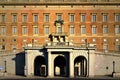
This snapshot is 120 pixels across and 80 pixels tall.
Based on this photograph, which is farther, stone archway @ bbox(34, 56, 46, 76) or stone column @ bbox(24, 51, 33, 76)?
stone archway @ bbox(34, 56, 46, 76)

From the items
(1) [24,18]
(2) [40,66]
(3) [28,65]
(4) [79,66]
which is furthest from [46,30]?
(3) [28,65]

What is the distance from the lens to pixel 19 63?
9288 centimetres

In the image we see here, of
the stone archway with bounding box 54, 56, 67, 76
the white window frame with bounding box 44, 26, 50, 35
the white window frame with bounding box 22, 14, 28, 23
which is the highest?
the white window frame with bounding box 22, 14, 28, 23

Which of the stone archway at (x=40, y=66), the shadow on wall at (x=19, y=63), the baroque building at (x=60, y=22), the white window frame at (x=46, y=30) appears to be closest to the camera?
the shadow on wall at (x=19, y=63)

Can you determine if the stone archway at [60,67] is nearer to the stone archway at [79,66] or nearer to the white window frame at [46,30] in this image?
the stone archway at [79,66]

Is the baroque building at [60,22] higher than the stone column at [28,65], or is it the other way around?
the baroque building at [60,22]

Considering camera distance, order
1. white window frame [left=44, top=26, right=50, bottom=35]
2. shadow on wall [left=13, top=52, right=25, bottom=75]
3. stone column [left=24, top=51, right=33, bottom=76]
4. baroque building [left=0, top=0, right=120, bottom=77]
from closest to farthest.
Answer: stone column [left=24, top=51, right=33, bottom=76] → shadow on wall [left=13, top=52, right=25, bottom=75] → baroque building [left=0, top=0, right=120, bottom=77] → white window frame [left=44, top=26, right=50, bottom=35]

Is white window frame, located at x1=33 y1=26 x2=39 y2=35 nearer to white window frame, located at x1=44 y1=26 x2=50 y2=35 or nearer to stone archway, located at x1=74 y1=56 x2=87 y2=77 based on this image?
white window frame, located at x1=44 y1=26 x2=50 y2=35

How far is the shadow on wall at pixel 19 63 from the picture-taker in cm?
9256

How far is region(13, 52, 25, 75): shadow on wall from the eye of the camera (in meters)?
92.6

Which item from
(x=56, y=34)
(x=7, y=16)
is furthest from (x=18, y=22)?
(x=56, y=34)

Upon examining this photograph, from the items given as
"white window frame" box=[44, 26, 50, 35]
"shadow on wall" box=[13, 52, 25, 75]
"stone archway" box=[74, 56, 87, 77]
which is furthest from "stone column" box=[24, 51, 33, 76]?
"white window frame" box=[44, 26, 50, 35]

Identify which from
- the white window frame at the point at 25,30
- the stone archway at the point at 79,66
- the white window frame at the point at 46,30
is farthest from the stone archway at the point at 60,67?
the white window frame at the point at 25,30

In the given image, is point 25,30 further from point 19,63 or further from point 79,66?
point 79,66
